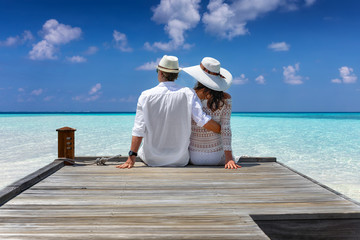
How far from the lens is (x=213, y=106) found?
12.6 feet

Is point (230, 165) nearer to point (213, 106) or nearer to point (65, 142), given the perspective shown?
point (213, 106)

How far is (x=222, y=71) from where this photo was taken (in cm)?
403

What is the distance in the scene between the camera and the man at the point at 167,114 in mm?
3701

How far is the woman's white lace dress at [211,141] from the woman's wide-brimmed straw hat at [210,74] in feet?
0.69

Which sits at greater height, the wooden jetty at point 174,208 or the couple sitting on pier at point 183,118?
the couple sitting on pier at point 183,118

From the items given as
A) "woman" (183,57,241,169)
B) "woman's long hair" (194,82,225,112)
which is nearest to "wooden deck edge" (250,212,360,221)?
"woman" (183,57,241,169)

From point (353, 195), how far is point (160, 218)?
5198 millimetres

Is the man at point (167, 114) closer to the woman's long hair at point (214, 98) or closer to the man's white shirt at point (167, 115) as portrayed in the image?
the man's white shirt at point (167, 115)

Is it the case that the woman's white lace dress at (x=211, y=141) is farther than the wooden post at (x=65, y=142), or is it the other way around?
the wooden post at (x=65, y=142)

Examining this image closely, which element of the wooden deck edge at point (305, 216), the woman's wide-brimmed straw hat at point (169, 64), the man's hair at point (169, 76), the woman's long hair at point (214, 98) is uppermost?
the woman's wide-brimmed straw hat at point (169, 64)

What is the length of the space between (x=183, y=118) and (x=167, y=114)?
187 millimetres

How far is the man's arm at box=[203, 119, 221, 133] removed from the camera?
3720 mm

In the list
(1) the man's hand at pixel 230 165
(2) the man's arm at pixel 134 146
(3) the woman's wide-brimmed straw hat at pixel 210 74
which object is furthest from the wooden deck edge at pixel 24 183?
(1) the man's hand at pixel 230 165

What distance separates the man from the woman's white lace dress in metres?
0.10
